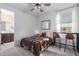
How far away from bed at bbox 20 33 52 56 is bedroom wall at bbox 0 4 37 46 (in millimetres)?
92

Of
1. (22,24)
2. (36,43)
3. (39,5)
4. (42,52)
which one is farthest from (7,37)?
Answer: (39,5)

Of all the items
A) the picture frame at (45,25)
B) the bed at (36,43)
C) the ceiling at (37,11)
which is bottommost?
the bed at (36,43)

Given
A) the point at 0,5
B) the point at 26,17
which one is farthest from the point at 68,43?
the point at 0,5

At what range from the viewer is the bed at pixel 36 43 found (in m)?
1.56

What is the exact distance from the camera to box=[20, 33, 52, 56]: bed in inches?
61.3

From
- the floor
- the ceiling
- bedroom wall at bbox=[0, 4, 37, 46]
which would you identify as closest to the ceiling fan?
the ceiling

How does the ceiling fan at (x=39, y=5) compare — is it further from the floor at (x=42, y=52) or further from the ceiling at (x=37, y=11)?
the floor at (x=42, y=52)

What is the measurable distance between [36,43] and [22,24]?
1.42 ft

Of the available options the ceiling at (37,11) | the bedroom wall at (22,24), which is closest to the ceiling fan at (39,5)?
the ceiling at (37,11)

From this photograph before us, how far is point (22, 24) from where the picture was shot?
63.7 inches

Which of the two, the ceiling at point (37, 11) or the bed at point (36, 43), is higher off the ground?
the ceiling at point (37, 11)

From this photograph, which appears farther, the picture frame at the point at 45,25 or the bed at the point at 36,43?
the picture frame at the point at 45,25

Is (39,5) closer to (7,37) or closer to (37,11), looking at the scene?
(37,11)

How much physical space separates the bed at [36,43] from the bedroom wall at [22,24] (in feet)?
0.30
